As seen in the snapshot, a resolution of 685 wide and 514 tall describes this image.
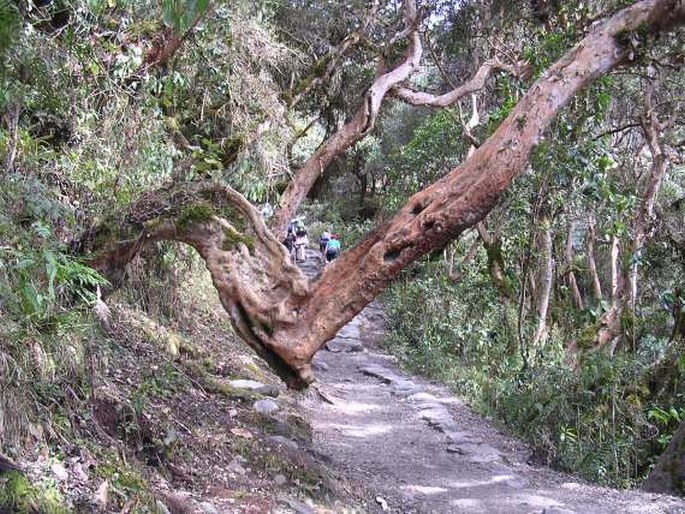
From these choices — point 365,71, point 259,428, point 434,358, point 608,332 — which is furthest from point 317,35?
point 259,428

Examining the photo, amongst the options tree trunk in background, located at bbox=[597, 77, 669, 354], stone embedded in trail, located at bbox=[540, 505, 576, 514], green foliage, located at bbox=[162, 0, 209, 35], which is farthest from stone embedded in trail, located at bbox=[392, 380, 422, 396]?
green foliage, located at bbox=[162, 0, 209, 35]

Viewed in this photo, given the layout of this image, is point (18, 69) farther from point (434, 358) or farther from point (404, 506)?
point (434, 358)

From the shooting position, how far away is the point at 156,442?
15.3ft

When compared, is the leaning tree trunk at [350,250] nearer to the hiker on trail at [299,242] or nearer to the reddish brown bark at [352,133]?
the reddish brown bark at [352,133]

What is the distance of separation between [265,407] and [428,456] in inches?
86.2

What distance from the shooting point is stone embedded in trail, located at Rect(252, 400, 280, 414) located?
666cm

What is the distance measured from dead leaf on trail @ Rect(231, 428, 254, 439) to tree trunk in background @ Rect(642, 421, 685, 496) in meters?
Result: 4.40

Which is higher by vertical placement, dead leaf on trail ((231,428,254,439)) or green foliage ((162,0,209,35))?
green foliage ((162,0,209,35))

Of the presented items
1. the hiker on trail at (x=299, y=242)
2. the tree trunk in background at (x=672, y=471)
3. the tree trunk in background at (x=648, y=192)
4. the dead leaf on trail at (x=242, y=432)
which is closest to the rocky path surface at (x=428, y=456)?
the tree trunk in background at (x=672, y=471)

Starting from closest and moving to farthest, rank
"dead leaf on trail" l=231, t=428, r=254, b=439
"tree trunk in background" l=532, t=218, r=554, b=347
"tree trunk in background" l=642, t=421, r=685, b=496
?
1. "dead leaf on trail" l=231, t=428, r=254, b=439
2. "tree trunk in background" l=642, t=421, r=685, b=496
3. "tree trunk in background" l=532, t=218, r=554, b=347

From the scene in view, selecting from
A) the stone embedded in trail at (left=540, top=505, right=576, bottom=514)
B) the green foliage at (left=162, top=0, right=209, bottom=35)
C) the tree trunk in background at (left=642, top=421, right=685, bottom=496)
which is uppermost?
the green foliage at (left=162, top=0, right=209, bottom=35)

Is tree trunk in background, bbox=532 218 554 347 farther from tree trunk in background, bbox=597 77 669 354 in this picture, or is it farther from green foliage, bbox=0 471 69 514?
green foliage, bbox=0 471 69 514

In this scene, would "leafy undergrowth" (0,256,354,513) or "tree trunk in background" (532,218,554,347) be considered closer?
"leafy undergrowth" (0,256,354,513)

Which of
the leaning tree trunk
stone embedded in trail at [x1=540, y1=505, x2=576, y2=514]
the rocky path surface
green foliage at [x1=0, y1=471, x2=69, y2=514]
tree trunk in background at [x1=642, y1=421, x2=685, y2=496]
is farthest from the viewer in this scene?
tree trunk in background at [x1=642, y1=421, x2=685, y2=496]
